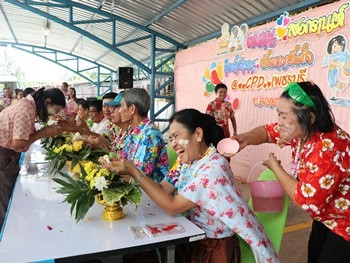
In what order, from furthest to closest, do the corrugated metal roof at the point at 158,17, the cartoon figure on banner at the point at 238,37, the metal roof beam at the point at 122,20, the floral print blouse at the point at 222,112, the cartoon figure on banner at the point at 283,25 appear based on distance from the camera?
the metal roof beam at the point at 122,20, the corrugated metal roof at the point at 158,17, the cartoon figure on banner at the point at 238,37, the floral print blouse at the point at 222,112, the cartoon figure on banner at the point at 283,25

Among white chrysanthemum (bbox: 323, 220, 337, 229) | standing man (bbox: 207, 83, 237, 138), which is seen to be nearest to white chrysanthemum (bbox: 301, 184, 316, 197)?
white chrysanthemum (bbox: 323, 220, 337, 229)

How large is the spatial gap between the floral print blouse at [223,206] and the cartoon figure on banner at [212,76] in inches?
169

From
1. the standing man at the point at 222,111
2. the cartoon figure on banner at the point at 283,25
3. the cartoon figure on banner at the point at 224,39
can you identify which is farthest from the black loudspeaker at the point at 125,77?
the cartoon figure on banner at the point at 283,25

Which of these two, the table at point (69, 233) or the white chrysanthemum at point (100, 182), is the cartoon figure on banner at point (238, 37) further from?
the white chrysanthemum at point (100, 182)

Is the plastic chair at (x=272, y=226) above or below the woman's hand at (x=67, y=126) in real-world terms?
below

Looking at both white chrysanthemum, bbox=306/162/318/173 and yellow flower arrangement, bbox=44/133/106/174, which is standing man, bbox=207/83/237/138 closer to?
yellow flower arrangement, bbox=44/133/106/174

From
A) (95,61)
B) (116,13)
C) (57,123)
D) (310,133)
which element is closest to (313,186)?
(310,133)

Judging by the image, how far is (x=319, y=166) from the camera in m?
1.28

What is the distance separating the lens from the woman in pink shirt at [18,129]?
2.51 metres

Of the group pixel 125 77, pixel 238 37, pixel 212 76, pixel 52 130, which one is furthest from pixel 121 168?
pixel 125 77

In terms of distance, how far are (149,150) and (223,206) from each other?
0.89 meters

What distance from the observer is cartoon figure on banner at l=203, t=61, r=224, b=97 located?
223 inches

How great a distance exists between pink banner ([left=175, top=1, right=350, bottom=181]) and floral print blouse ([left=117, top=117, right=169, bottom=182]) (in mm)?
2199

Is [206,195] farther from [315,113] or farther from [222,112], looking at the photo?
[222,112]
